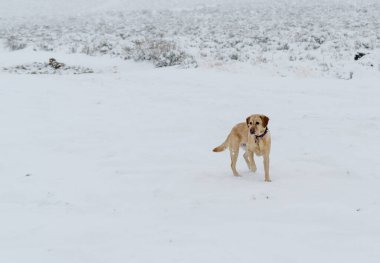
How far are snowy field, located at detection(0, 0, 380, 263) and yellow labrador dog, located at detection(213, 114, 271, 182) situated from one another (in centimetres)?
32

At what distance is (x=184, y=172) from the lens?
277 inches

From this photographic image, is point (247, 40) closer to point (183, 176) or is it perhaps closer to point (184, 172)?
point (184, 172)

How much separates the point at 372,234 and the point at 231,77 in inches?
402

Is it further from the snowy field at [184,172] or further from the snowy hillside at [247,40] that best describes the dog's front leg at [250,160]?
the snowy hillside at [247,40]

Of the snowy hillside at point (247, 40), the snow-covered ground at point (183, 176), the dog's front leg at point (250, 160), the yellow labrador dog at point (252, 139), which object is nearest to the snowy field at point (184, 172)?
the snow-covered ground at point (183, 176)

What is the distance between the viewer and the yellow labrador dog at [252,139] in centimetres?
607

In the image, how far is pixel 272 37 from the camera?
22.5m

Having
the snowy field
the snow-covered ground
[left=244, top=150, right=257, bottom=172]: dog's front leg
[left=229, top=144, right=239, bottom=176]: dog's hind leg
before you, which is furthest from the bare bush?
[left=229, top=144, right=239, bottom=176]: dog's hind leg

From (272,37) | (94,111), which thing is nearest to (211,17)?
(272,37)

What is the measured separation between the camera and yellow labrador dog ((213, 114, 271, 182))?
6.07 meters

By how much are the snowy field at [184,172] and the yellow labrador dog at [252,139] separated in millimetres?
321

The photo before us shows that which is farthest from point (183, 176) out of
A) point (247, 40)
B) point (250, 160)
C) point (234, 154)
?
point (247, 40)

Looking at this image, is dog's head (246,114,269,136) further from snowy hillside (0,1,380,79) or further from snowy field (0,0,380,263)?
snowy hillside (0,1,380,79)

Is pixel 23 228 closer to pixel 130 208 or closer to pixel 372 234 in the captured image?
pixel 130 208
